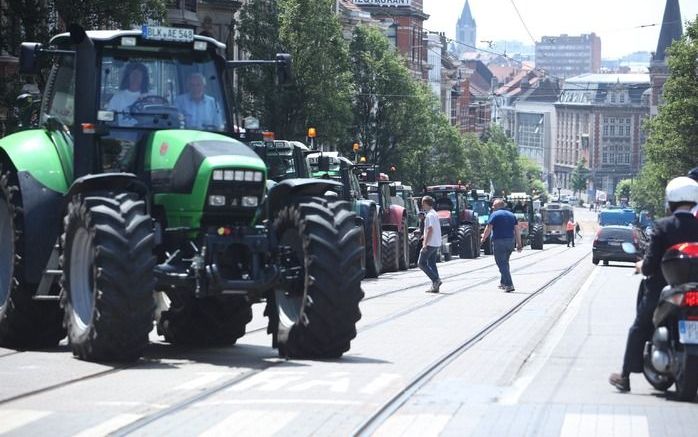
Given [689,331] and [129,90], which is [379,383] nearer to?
[689,331]

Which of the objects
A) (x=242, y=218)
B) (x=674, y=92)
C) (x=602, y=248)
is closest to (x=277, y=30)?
(x=602, y=248)

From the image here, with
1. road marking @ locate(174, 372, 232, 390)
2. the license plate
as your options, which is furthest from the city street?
the license plate

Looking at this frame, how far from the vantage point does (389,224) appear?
4422 centimetres

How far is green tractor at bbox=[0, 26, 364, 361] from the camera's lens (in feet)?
49.4

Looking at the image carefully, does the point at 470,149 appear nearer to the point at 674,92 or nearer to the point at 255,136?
the point at 674,92

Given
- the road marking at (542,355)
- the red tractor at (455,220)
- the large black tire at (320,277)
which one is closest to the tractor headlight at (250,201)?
the large black tire at (320,277)

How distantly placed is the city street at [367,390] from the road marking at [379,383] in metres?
0.02

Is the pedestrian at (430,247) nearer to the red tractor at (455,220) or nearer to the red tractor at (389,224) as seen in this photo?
the red tractor at (389,224)

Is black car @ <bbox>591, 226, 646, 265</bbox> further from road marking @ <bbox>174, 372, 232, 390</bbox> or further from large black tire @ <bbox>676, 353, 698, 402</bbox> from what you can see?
large black tire @ <bbox>676, 353, 698, 402</bbox>

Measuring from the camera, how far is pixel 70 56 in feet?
54.8

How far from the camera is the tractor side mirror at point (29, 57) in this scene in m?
16.0

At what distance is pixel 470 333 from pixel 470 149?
107301 millimetres

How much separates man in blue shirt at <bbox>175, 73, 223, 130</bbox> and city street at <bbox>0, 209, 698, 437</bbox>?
90.6 inches

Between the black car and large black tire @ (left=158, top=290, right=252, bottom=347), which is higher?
large black tire @ (left=158, top=290, right=252, bottom=347)
